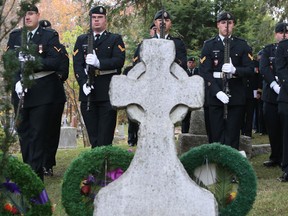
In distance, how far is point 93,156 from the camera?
6098mm

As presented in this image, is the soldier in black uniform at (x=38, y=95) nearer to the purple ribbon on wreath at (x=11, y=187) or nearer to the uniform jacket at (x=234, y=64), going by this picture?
the uniform jacket at (x=234, y=64)

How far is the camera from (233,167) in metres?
6.18

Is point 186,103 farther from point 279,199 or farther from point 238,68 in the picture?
point 238,68

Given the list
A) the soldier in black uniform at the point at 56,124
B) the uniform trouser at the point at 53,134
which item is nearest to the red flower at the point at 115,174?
the soldier in black uniform at the point at 56,124

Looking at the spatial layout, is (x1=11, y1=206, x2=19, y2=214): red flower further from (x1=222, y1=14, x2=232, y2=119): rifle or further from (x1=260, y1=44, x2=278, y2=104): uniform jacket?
(x1=260, y1=44, x2=278, y2=104): uniform jacket

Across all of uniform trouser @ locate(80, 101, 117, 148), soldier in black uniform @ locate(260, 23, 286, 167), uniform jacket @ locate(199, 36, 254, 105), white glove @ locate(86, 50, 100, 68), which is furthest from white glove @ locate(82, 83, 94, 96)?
soldier in black uniform @ locate(260, 23, 286, 167)

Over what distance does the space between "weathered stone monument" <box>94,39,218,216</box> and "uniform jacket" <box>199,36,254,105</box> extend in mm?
3551

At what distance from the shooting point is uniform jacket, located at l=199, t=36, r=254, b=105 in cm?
936

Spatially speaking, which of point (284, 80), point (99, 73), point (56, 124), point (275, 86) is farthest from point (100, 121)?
point (275, 86)

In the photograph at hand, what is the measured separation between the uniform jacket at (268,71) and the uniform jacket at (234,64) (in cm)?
136

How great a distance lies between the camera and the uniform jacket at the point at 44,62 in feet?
28.7

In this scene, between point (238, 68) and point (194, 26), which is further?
point (194, 26)

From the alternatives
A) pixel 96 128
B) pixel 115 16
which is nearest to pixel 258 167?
pixel 96 128

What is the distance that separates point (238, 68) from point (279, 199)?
232 centimetres
